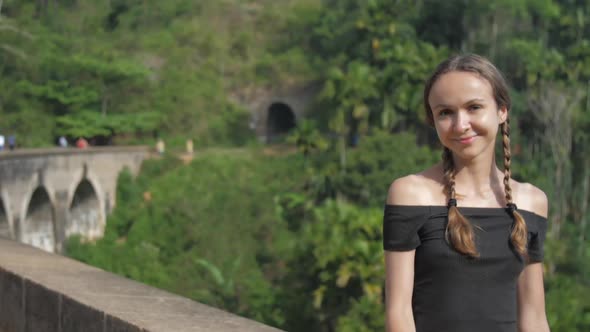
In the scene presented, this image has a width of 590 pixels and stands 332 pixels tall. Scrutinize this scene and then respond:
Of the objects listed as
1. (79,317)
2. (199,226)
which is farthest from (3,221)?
(79,317)

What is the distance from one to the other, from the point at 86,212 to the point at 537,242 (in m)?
28.7

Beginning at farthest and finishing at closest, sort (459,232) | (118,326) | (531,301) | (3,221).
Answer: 1. (3,221)
2. (118,326)
3. (531,301)
4. (459,232)

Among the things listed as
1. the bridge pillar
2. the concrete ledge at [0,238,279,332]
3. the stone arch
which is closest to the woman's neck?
the concrete ledge at [0,238,279,332]

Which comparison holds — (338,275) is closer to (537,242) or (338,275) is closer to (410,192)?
(537,242)

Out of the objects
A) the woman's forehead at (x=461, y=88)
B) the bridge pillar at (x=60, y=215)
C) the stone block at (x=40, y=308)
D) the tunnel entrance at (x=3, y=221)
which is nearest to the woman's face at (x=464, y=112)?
the woman's forehead at (x=461, y=88)

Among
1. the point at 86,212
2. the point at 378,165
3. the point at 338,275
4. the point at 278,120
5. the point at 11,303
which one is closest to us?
the point at 11,303

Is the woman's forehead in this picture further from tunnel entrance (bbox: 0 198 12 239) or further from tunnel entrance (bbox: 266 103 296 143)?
tunnel entrance (bbox: 266 103 296 143)

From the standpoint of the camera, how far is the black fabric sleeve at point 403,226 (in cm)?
203

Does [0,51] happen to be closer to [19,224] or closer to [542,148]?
[19,224]

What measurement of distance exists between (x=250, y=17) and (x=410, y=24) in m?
12.7

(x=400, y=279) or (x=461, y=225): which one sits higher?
(x=461, y=225)

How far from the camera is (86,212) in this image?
97.0ft

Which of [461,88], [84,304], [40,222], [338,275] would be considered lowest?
[40,222]

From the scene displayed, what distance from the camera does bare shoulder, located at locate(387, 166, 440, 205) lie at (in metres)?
2.05
